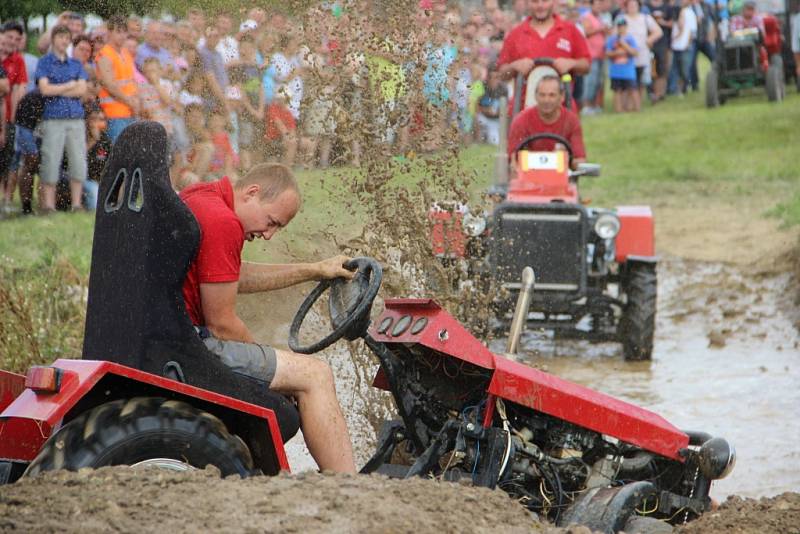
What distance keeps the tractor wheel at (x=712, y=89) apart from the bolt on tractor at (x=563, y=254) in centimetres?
1364

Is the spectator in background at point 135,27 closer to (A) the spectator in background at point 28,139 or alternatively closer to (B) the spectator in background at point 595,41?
(A) the spectator in background at point 28,139

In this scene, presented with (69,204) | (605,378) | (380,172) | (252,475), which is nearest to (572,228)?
(605,378)

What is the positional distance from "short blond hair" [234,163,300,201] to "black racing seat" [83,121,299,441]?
516mm

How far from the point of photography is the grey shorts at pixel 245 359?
4.64 metres

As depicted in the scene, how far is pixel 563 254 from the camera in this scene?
9781mm

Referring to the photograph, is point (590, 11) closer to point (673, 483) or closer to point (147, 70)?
point (147, 70)

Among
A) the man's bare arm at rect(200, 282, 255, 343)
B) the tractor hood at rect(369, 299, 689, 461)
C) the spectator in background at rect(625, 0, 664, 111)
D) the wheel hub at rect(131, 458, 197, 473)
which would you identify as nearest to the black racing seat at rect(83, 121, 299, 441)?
the man's bare arm at rect(200, 282, 255, 343)

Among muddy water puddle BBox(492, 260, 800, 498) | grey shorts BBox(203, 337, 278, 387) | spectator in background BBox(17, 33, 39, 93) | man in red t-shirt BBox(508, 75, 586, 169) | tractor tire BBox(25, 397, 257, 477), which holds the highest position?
spectator in background BBox(17, 33, 39, 93)

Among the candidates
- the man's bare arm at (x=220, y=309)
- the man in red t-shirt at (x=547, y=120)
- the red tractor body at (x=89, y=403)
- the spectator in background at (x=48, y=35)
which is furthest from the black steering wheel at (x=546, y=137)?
the red tractor body at (x=89, y=403)

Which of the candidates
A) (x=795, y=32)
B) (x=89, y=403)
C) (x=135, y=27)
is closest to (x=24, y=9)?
(x=135, y=27)

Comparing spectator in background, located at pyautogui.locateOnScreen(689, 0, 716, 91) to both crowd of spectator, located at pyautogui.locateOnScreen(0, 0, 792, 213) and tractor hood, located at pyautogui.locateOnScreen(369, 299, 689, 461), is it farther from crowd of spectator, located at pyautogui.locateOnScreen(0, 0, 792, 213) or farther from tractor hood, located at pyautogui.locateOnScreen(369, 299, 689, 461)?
tractor hood, located at pyautogui.locateOnScreen(369, 299, 689, 461)

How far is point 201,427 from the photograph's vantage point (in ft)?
13.6

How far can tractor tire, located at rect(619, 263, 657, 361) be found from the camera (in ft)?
31.9

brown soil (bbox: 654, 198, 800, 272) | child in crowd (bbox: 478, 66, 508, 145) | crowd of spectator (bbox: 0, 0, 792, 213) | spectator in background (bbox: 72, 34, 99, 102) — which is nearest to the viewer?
crowd of spectator (bbox: 0, 0, 792, 213)
